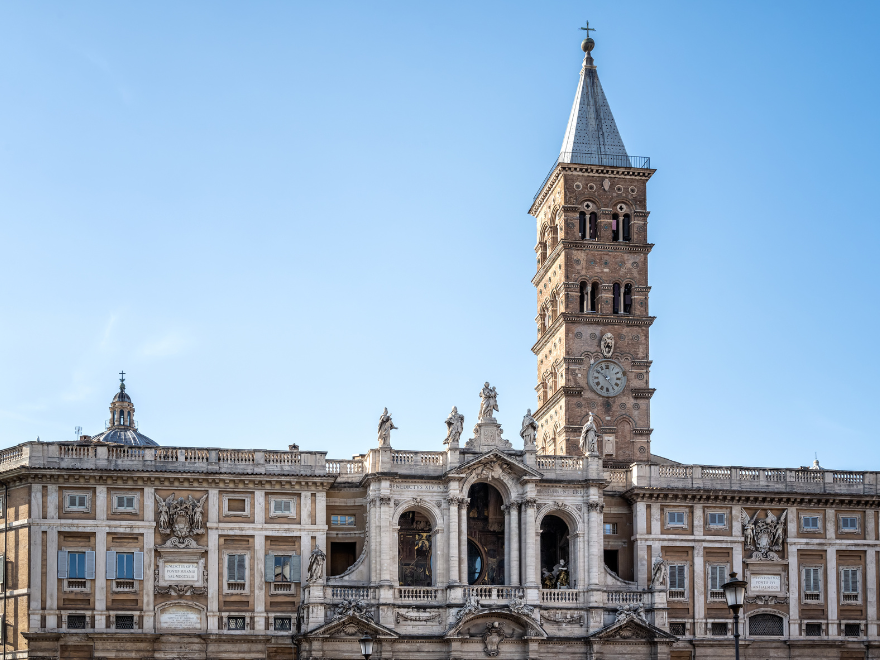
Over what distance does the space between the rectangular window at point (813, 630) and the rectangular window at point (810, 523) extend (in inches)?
213

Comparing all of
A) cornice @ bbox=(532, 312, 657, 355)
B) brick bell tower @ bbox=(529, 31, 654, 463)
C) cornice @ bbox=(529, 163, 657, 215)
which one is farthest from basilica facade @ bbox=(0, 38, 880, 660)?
cornice @ bbox=(529, 163, 657, 215)

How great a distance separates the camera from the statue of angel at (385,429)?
7938cm

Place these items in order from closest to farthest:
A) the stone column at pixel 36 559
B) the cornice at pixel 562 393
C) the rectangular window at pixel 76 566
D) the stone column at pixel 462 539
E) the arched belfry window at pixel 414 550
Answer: the stone column at pixel 36 559
the rectangular window at pixel 76 566
the stone column at pixel 462 539
the arched belfry window at pixel 414 550
the cornice at pixel 562 393

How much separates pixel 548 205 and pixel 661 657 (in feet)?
115

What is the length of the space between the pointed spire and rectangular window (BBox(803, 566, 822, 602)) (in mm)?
30705

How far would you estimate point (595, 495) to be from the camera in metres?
80.9

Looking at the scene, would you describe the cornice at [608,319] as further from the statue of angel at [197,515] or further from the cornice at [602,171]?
the statue of angel at [197,515]

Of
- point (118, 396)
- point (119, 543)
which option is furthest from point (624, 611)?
point (118, 396)

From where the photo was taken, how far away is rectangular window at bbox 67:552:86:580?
248 ft

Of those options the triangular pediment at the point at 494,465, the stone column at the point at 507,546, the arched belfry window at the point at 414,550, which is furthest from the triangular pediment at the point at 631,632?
the arched belfry window at the point at 414,550

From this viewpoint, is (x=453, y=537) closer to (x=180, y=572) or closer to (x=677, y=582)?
(x=677, y=582)

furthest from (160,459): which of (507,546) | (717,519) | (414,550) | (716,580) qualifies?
(716,580)

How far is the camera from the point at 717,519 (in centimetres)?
8344

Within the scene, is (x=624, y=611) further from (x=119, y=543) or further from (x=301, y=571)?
(x=119, y=543)
